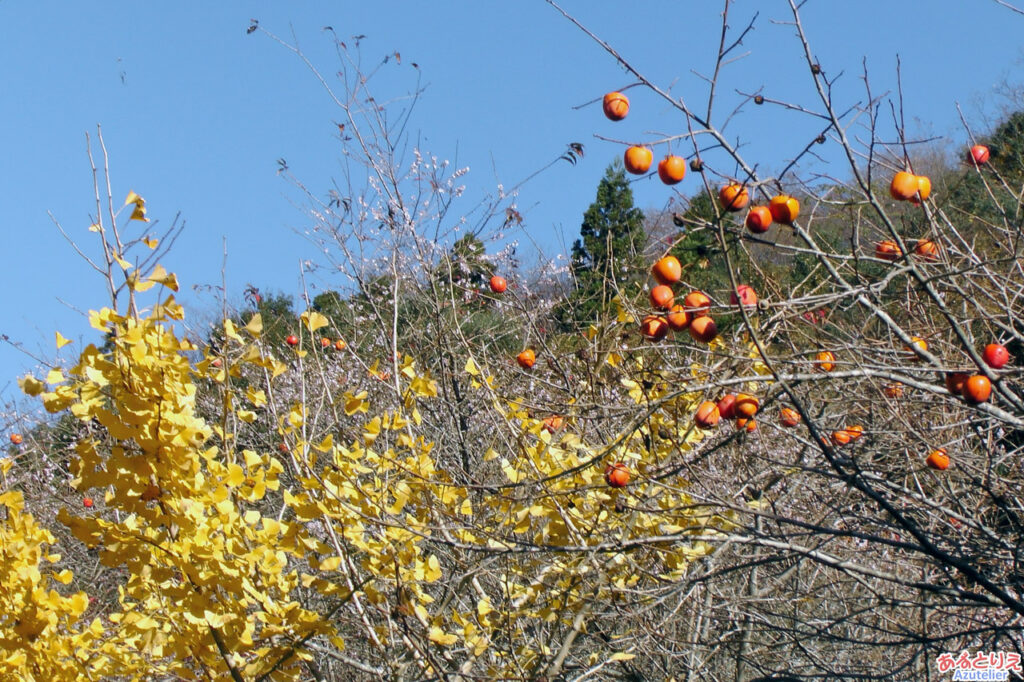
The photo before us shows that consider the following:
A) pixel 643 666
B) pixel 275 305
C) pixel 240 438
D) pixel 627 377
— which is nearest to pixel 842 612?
pixel 643 666

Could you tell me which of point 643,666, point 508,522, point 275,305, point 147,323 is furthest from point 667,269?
point 275,305

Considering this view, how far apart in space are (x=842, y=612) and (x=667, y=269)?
104 inches

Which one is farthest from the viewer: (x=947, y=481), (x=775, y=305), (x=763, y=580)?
(x=763, y=580)

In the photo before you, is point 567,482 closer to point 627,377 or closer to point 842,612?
point 627,377

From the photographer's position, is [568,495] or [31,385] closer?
[31,385]

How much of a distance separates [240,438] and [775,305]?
5.44 meters

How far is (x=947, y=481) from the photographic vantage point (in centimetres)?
352

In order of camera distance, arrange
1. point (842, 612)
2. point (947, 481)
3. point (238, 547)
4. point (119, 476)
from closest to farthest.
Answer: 1. point (119, 476)
2. point (238, 547)
3. point (947, 481)
4. point (842, 612)

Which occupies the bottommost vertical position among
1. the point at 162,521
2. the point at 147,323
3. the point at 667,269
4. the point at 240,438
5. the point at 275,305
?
the point at 162,521

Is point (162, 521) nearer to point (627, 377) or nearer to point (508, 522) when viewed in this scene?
point (508, 522)

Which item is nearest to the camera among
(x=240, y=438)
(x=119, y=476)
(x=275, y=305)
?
(x=119, y=476)

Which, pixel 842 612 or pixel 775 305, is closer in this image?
pixel 775 305

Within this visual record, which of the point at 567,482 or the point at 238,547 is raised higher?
the point at 567,482

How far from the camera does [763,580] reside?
4746 millimetres
